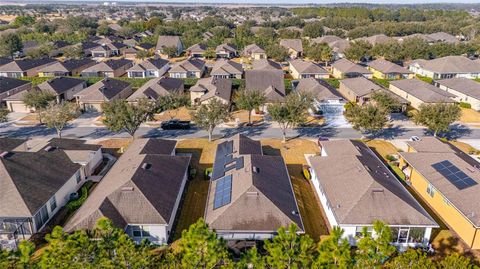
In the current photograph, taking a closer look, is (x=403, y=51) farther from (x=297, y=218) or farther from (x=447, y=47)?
(x=297, y=218)

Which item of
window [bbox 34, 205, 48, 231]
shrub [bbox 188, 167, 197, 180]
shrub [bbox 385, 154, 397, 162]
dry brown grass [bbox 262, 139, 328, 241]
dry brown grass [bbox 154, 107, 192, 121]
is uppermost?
window [bbox 34, 205, 48, 231]

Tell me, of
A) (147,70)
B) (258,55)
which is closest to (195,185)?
(147,70)

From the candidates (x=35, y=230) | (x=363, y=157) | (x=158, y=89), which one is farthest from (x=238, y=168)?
(x=158, y=89)

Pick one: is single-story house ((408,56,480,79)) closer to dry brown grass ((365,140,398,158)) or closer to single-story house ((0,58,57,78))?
dry brown grass ((365,140,398,158))

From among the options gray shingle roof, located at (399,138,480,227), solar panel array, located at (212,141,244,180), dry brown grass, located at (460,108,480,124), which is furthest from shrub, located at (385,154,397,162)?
dry brown grass, located at (460,108,480,124)

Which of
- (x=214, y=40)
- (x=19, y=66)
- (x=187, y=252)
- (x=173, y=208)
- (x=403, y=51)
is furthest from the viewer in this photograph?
(x=214, y=40)
